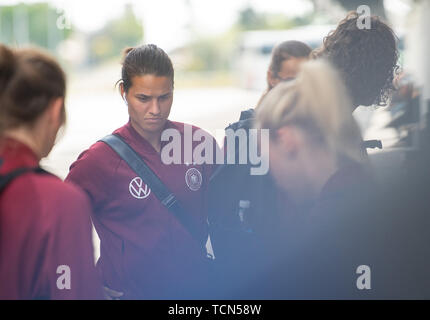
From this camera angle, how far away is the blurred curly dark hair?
4.91 feet

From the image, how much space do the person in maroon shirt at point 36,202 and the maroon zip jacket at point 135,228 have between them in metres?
0.42

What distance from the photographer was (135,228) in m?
1.56

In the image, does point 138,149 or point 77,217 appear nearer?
point 77,217

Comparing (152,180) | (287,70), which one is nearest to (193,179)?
(152,180)

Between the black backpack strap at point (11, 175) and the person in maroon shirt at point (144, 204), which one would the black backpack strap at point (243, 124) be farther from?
the black backpack strap at point (11, 175)

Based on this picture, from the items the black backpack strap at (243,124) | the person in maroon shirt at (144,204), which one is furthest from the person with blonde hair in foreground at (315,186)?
the person in maroon shirt at (144,204)

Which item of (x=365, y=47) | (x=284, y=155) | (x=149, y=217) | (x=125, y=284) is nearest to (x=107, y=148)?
(x=149, y=217)

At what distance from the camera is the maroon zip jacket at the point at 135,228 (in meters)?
1.56

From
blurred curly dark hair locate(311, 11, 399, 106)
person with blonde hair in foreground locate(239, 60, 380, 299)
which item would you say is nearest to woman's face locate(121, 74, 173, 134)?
person with blonde hair in foreground locate(239, 60, 380, 299)
